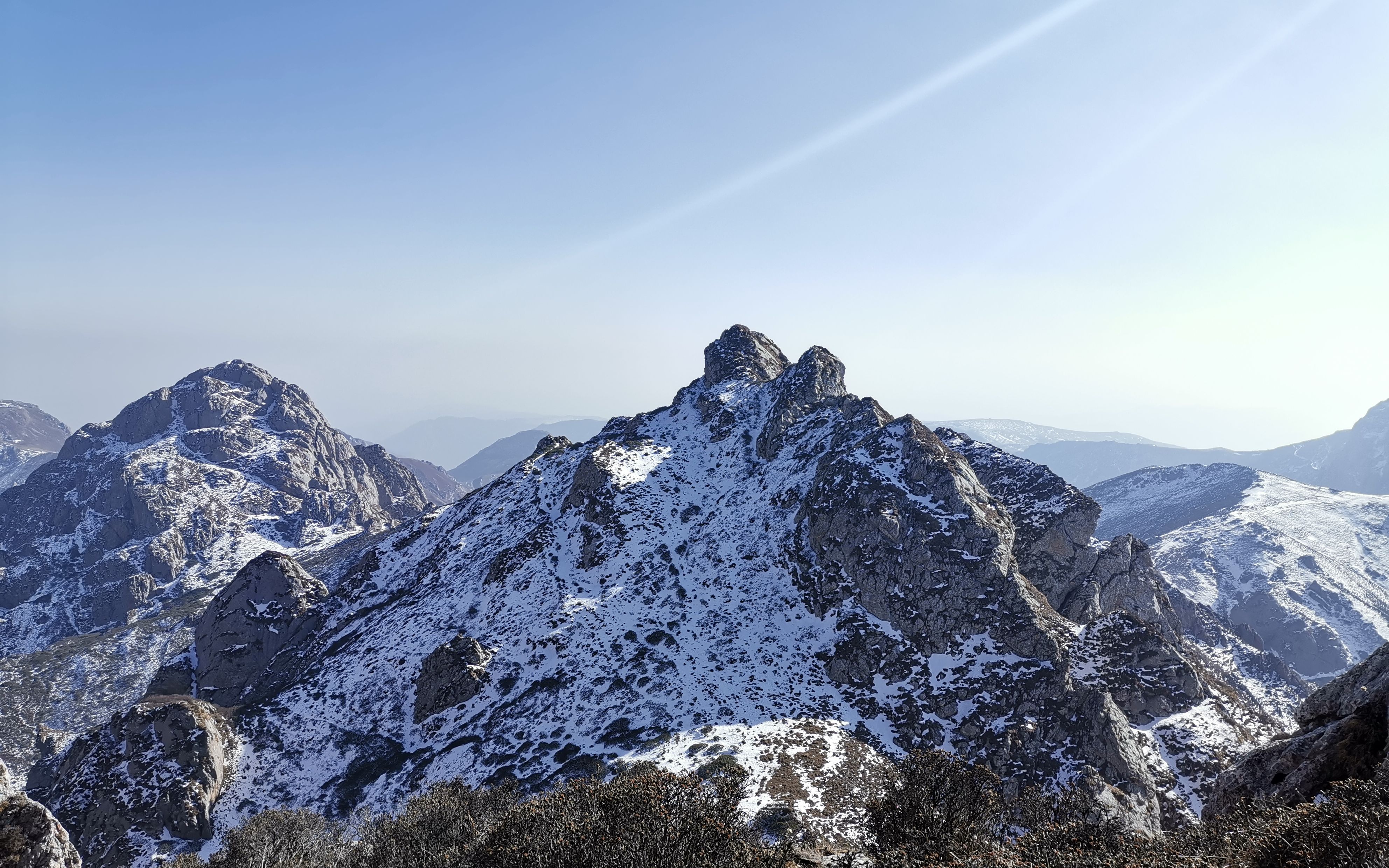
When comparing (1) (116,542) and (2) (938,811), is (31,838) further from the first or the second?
(1) (116,542)

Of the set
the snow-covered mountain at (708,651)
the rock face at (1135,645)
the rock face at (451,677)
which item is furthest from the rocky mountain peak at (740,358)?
the rock face at (451,677)

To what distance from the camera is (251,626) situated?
8994 cm

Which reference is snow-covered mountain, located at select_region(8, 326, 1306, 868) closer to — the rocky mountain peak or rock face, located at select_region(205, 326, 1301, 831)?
rock face, located at select_region(205, 326, 1301, 831)

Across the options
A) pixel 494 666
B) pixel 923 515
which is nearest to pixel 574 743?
pixel 494 666

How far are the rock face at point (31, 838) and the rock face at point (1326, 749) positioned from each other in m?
61.5

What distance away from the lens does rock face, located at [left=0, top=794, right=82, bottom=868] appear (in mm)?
34781

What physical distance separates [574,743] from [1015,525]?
65.9 m

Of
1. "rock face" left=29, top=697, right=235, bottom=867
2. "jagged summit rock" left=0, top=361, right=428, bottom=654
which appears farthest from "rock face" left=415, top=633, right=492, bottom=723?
"jagged summit rock" left=0, top=361, right=428, bottom=654

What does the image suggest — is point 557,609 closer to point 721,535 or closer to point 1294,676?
point 721,535

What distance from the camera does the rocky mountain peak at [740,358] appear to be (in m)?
122

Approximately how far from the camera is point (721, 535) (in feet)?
286

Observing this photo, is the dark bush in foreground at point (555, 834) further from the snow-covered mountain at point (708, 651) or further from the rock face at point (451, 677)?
the rock face at point (451, 677)

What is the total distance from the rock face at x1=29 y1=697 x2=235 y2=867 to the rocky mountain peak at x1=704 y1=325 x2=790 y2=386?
8983 centimetres

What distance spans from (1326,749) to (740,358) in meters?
105
